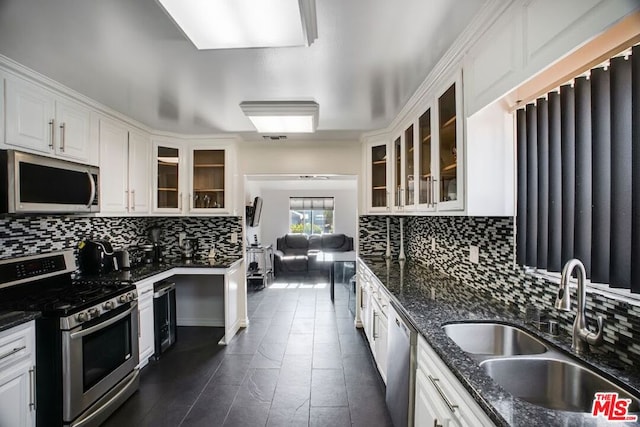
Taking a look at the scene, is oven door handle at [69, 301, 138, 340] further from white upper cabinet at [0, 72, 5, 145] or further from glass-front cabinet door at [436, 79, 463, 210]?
glass-front cabinet door at [436, 79, 463, 210]

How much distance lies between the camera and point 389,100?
2529mm

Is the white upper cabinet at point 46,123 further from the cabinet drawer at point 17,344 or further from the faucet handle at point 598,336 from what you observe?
the faucet handle at point 598,336

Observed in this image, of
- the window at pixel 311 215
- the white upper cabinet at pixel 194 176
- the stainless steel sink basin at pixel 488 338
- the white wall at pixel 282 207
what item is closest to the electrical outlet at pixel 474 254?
the stainless steel sink basin at pixel 488 338

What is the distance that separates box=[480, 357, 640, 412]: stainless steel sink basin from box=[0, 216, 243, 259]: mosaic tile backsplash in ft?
9.87

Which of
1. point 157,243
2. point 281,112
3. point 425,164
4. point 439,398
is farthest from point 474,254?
point 157,243

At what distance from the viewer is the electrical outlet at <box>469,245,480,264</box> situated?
2.11 m

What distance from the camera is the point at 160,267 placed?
3221 millimetres

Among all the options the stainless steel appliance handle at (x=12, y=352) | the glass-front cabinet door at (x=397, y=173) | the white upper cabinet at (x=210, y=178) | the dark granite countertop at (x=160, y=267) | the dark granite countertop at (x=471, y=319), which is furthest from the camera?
the white upper cabinet at (x=210, y=178)

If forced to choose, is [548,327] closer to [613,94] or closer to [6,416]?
[613,94]

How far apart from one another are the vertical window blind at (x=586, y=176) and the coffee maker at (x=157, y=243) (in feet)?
11.7

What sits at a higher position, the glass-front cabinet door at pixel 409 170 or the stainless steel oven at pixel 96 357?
the glass-front cabinet door at pixel 409 170

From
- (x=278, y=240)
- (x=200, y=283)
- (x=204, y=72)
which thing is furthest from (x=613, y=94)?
(x=278, y=240)

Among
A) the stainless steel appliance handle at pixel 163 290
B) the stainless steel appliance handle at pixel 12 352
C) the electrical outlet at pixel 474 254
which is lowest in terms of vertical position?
the stainless steel appliance handle at pixel 163 290

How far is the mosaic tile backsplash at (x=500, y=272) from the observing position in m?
1.09
